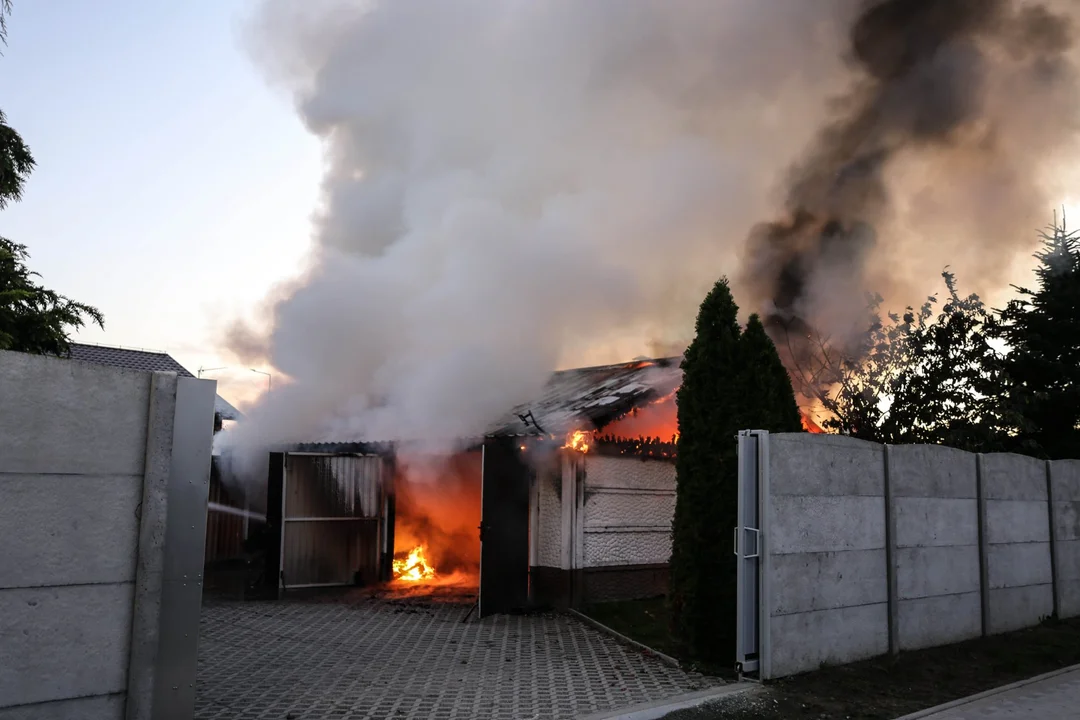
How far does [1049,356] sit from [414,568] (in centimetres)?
1557

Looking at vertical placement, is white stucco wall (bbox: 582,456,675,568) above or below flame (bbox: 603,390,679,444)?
below

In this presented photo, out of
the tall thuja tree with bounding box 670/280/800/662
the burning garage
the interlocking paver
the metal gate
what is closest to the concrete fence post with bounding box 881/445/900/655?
the interlocking paver

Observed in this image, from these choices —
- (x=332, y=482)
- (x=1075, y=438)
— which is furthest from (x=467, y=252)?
(x=1075, y=438)

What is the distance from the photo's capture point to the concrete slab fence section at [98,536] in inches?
166

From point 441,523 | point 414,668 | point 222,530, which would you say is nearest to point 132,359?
point 222,530

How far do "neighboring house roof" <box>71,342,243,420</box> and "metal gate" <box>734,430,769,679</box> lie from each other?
17.1 metres

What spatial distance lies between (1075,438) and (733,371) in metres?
13.7

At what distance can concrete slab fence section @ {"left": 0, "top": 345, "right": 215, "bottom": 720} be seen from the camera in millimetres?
4211

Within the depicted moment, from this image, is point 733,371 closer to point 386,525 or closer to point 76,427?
point 76,427

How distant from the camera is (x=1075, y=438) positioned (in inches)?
711

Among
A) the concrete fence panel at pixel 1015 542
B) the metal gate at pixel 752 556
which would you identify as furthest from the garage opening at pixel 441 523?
the concrete fence panel at pixel 1015 542

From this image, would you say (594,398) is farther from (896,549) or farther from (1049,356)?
(1049,356)

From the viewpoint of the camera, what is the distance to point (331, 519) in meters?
14.4

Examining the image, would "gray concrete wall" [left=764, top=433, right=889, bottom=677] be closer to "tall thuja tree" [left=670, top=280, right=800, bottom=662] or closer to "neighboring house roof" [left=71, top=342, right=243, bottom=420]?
"tall thuja tree" [left=670, top=280, right=800, bottom=662]
